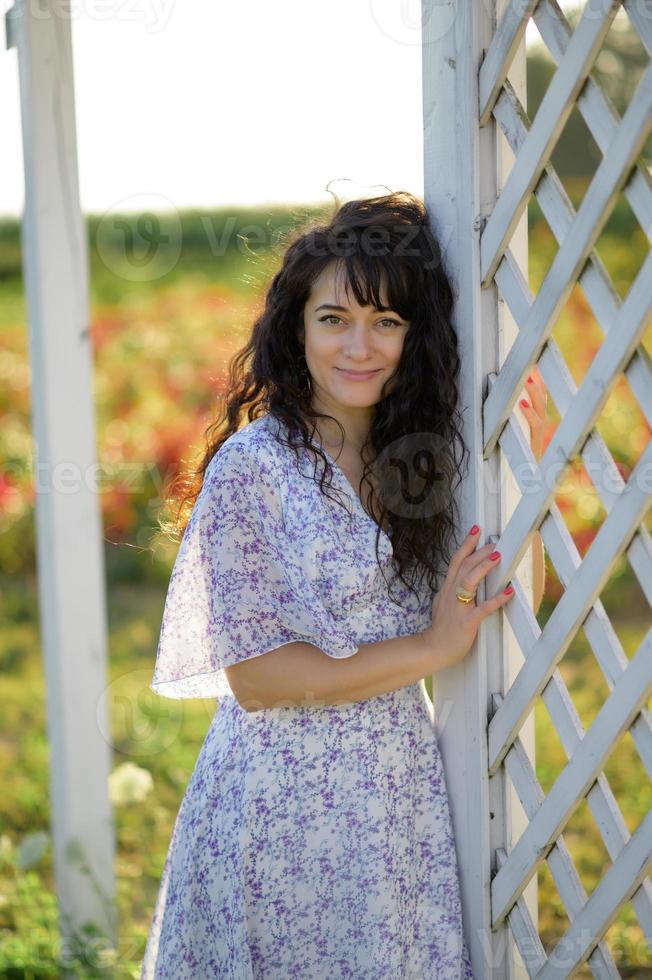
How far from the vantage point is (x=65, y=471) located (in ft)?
7.95

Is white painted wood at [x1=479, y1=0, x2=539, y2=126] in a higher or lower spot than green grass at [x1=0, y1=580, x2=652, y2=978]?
higher

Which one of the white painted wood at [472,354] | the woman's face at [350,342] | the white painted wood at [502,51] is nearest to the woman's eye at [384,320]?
the woman's face at [350,342]

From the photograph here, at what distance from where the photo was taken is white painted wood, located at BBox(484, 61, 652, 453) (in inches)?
48.9

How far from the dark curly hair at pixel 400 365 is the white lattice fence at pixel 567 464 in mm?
115

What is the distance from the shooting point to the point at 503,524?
1.61 metres

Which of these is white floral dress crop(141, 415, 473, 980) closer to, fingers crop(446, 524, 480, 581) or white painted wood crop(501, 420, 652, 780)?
fingers crop(446, 524, 480, 581)

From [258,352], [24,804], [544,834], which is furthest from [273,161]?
[544,834]

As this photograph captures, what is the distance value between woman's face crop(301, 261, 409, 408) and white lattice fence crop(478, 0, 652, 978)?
228 millimetres

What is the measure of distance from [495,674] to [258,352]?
0.71 m

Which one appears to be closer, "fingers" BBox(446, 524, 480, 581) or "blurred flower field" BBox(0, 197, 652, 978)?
"fingers" BBox(446, 524, 480, 581)

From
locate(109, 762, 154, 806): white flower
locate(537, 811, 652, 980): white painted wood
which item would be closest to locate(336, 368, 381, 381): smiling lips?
locate(537, 811, 652, 980): white painted wood

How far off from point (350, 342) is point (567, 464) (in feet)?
1.50

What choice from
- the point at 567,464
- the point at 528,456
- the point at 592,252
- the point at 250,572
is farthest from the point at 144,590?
the point at 592,252

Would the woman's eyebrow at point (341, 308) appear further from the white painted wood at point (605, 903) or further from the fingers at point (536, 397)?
the white painted wood at point (605, 903)
